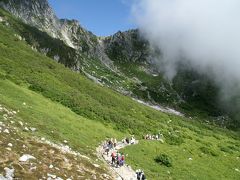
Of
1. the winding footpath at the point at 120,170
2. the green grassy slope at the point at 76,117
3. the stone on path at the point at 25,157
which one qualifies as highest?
the green grassy slope at the point at 76,117

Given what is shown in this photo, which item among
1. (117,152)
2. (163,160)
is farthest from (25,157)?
(163,160)

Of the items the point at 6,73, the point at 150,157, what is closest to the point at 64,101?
the point at 6,73

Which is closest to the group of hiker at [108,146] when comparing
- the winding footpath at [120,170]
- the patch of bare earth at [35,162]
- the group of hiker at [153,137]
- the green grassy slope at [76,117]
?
the winding footpath at [120,170]

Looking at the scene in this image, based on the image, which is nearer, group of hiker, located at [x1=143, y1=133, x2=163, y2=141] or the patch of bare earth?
the patch of bare earth

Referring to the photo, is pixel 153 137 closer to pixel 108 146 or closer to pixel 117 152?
pixel 108 146

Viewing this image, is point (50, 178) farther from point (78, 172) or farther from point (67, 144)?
point (67, 144)

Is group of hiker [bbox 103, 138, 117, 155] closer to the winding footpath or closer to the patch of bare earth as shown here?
the winding footpath

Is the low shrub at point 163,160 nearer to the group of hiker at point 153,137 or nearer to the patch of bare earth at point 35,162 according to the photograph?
the patch of bare earth at point 35,162

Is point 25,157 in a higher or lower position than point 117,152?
lower

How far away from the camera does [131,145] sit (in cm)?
5719

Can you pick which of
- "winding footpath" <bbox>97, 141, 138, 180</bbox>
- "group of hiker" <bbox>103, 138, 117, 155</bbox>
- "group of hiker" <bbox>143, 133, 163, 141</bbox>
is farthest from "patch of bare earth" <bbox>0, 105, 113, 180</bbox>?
"group of hiker" <bbox>143, 133, 163, 141</bbox>

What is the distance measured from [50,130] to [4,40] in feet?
192

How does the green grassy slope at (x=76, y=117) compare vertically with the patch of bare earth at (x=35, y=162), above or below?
above

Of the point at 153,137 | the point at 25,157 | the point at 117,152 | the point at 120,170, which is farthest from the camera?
the point at 153,137
